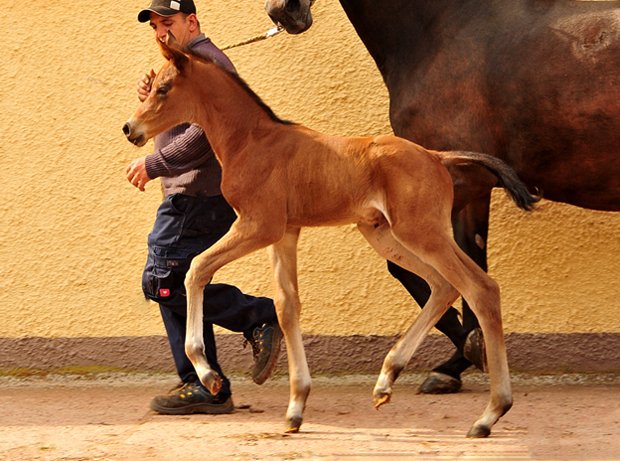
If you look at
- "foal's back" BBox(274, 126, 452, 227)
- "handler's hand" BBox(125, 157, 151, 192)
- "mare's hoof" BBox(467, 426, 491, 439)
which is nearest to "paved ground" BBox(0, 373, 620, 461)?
"mare's hoof" BBox(467, 426, 491, 439)

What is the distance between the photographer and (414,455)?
3.09 m

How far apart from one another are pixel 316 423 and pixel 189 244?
963 mm

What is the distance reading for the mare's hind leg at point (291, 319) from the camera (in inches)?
134

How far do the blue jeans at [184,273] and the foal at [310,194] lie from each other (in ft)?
1.64

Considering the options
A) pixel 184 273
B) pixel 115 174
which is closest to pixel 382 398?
pixel 184 273

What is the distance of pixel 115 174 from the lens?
485cm

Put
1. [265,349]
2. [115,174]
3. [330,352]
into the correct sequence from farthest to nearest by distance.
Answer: [115,174], [330,352], [265,349]

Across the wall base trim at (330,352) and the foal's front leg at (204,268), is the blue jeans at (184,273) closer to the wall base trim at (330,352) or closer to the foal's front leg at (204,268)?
the foal's front leg at (204,268)

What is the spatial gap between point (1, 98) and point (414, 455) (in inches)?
127

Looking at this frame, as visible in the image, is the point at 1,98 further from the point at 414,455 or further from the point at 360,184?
the point at 414,455

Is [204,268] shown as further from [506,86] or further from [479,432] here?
[506,86]

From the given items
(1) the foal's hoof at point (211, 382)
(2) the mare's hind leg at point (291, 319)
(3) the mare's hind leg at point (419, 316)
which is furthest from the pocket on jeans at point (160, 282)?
(3) the mare's hind leg at point (419, 316)

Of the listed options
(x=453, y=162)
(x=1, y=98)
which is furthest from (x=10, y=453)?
(x=1, y=98)

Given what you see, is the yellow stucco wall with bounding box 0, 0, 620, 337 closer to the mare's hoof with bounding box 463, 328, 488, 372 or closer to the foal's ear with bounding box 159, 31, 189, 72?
the mare's hoof with bounding box 463, 328, 488, 372
